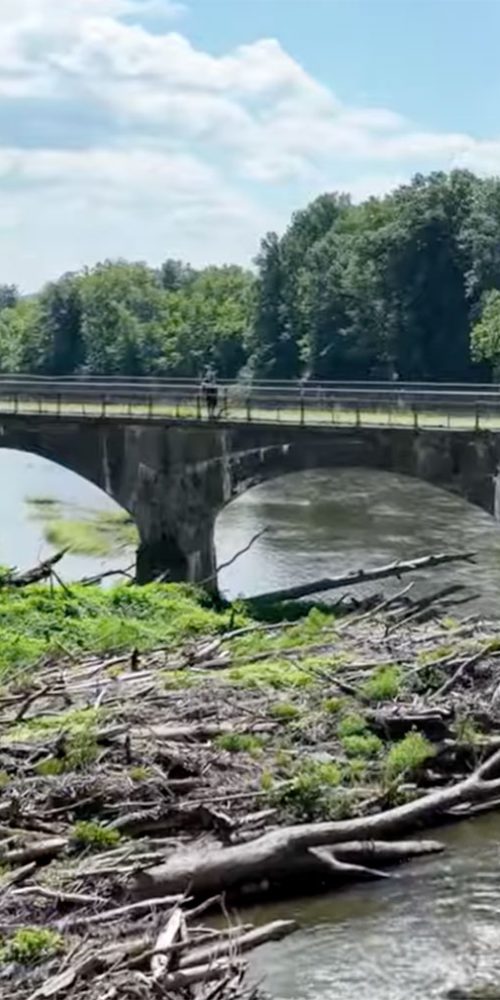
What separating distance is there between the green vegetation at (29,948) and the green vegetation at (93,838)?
3077mm

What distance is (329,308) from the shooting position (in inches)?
4070

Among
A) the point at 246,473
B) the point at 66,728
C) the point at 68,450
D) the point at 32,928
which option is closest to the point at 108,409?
the point at 68,450

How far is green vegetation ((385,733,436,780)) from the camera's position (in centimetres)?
2583

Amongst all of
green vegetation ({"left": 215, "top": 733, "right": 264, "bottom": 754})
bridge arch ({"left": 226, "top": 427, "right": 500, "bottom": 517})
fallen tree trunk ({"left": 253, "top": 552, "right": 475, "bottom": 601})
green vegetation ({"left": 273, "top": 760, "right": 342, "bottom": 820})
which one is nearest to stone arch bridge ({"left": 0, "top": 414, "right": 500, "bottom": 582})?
bridge arch ({"left": 226, "top": 427, "right": 500, "bottom": 517})

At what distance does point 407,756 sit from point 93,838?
6325 mm

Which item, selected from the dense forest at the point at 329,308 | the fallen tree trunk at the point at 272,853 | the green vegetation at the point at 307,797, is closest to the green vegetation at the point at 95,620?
the green vegetation at the point at 307,797

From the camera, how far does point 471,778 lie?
1034 inches

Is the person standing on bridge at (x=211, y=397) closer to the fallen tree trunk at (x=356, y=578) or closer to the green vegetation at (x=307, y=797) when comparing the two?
the fallen tree trunk at (x=356, y=578)

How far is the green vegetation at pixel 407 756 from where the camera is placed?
84.7ft

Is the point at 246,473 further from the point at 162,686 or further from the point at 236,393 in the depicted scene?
the point at 162,686

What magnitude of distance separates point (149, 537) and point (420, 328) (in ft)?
172

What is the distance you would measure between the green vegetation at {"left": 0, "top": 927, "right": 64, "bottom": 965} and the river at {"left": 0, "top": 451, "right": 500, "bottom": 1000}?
2884 millimetres

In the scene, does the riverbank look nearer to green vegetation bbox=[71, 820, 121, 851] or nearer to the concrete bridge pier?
green vegetation bbox=[71, 820, 121, 851]

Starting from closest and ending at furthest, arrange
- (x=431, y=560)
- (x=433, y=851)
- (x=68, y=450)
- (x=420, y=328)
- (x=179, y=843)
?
(x=179, y=843) < (x=433, y=851) < (x=431, y=560) < (x=68, y=450) < (x=420, y=328)
